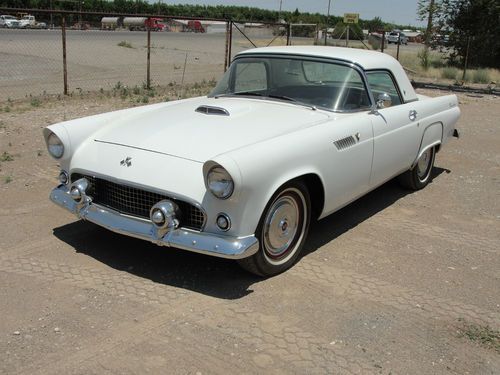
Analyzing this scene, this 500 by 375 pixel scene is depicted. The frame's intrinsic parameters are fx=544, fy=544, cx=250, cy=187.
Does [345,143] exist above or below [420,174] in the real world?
above

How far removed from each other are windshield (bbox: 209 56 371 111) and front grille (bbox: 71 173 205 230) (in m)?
1.64

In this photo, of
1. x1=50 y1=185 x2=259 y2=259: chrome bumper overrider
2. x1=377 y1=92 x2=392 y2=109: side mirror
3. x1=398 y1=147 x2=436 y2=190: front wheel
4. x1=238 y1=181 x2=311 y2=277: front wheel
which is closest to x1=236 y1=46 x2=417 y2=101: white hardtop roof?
x1=377 y1=92 x2=392 y2=109: side mirror

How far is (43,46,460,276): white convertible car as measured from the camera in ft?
11.1

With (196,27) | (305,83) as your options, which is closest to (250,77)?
(305,83)

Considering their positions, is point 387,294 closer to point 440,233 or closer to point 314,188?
point 314,188

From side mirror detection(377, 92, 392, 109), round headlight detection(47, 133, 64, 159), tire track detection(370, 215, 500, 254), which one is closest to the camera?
round headlight detection(47, 133, 64, 159)

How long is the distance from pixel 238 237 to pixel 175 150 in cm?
76

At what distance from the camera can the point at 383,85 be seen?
515 cm

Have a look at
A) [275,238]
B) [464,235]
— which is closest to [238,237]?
[275,238]

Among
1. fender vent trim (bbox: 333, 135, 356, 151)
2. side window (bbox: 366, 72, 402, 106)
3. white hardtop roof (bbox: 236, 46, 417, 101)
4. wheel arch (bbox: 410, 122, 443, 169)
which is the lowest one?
wheel arch (bbox: 410, 122, 443, 169)

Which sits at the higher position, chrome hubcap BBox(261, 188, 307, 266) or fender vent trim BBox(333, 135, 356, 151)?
fender vent trim BBox(333, 135, 356, 151)

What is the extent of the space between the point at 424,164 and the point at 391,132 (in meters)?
1.39

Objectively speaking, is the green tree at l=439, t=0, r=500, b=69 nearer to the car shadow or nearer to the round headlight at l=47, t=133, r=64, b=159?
the car shadow

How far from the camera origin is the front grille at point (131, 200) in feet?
11.5
